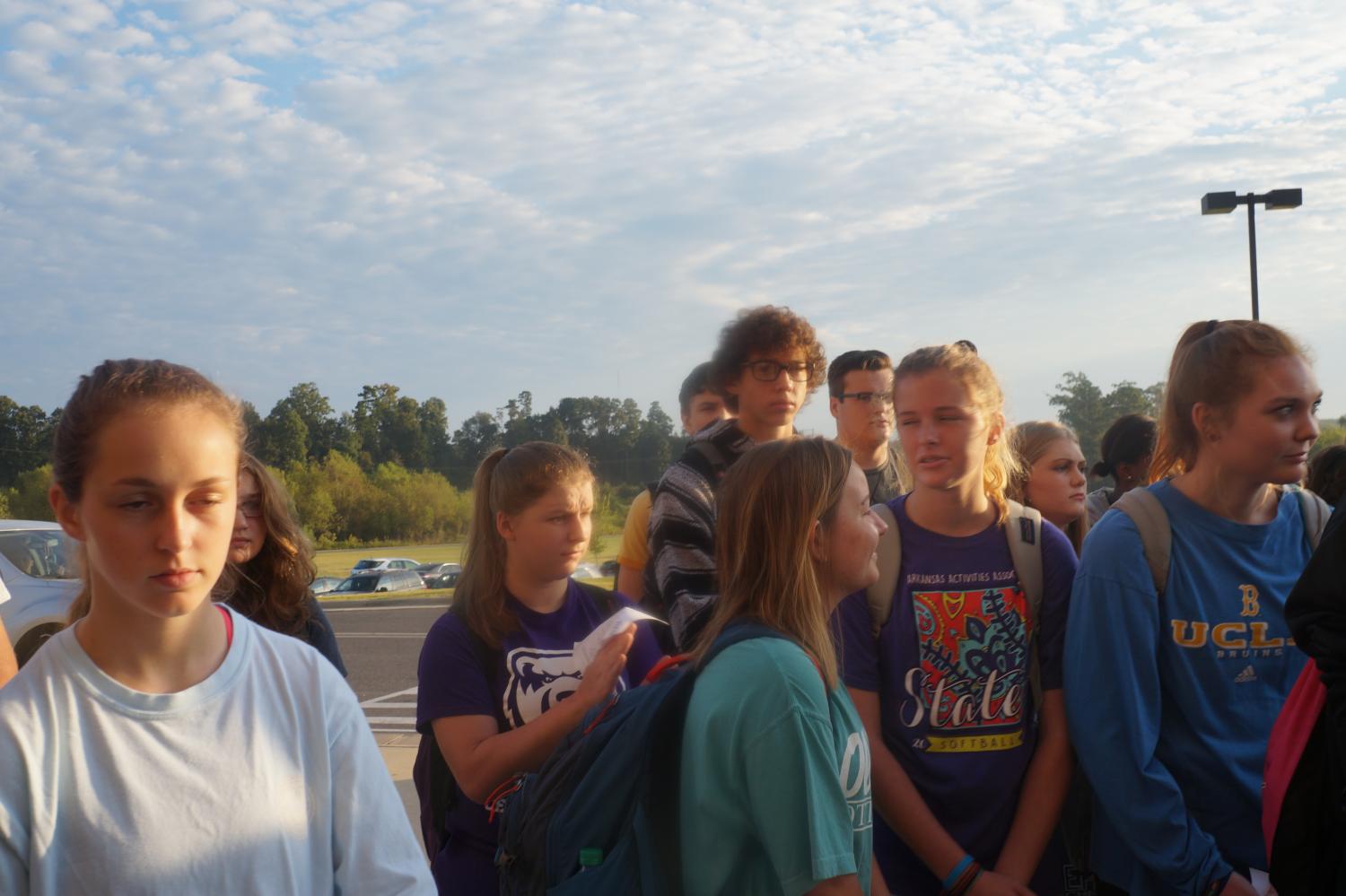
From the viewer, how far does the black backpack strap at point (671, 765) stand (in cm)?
200

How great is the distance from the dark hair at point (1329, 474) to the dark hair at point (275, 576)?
3652 millimetres

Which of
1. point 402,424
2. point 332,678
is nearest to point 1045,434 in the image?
point 332,678

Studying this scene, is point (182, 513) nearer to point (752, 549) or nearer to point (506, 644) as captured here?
point (752, 549)

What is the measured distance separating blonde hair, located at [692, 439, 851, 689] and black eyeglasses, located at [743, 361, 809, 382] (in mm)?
1195

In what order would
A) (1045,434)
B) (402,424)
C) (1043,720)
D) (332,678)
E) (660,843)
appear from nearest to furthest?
(332,678), (660,843), (1043,720), (1045,434), (402,424)

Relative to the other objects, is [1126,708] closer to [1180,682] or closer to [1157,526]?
[1180,682]

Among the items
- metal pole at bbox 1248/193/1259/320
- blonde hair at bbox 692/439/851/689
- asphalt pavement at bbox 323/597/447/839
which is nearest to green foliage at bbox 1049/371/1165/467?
metal pole at bbox 1248/193/1259/320

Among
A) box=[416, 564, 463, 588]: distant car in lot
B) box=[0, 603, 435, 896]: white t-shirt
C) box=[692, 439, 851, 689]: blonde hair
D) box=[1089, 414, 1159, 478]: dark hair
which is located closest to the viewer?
box=[0, 603, 435, 896]: white t-shirt

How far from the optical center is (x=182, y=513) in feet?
5.12

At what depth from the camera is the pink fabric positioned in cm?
239

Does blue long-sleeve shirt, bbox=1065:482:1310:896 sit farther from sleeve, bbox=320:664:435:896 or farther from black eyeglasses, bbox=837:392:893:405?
sleeve, bbox=320:664:435:896

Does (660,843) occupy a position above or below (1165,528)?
below

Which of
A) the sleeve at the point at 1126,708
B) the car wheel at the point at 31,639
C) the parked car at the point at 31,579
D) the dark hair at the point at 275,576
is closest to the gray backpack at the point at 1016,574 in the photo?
the sleeve at the point at 1126,708

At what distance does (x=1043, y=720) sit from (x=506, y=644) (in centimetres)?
147
